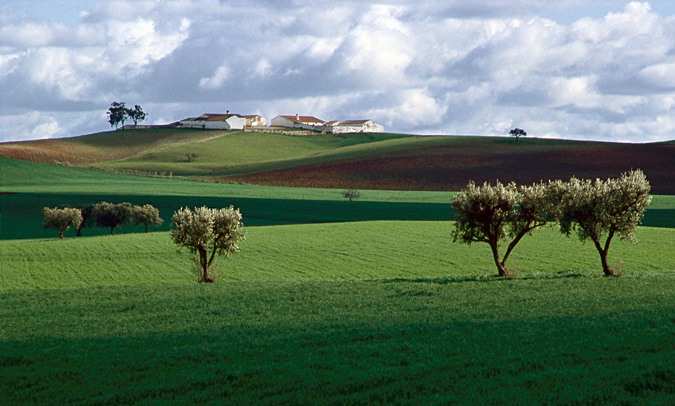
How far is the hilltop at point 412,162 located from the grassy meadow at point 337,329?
71.1m

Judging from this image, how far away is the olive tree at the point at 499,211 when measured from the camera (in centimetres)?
3725

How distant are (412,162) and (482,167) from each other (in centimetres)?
1714

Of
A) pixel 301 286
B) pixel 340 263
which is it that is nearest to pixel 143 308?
pixel 301 286

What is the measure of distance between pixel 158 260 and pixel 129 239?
495 inches

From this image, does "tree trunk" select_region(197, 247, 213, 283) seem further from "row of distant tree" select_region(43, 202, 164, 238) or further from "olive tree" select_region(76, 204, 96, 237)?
"olive tree" select_region(76, 204, 96, 237)

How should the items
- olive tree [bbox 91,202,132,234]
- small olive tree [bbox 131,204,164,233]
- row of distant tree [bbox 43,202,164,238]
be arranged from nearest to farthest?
1. olive tree [bbox 91,202,132,234]
2. row of distant tree [bbox 43,202,164,238]
3. small olive tree [bbox 131,204,164,233]

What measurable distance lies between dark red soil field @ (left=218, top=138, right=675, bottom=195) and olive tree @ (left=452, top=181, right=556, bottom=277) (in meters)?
82.0

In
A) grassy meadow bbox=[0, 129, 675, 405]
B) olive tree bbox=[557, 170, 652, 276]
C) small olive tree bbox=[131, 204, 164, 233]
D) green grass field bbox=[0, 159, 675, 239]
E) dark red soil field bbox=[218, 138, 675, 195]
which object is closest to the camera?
grassy meadow bbox=[0, 129, 675, 405]

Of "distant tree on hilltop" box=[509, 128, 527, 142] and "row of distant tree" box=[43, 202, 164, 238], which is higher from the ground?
"distant tree on hilltop" box=[509, 128, 527, 142]

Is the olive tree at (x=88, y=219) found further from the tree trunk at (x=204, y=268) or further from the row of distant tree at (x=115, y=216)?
the tree trunk at (x=204, y=268)

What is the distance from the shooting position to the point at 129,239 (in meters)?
62.4

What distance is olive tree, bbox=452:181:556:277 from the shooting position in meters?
37.2

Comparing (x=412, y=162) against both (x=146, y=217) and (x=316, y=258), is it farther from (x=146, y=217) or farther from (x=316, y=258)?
(x=316, y=258)

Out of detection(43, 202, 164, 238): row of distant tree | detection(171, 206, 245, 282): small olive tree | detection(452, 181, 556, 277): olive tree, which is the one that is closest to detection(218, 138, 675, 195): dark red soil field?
detection(43, 202, 164, 238): row of distant tree
